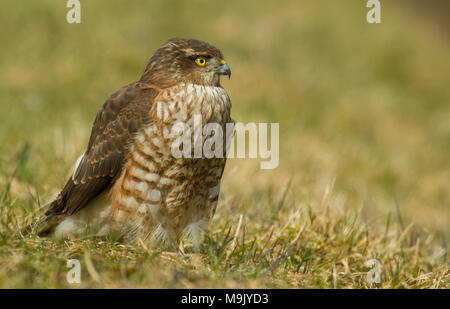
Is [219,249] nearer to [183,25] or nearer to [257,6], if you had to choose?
[183,25]

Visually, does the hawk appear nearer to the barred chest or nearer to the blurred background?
the barred chest

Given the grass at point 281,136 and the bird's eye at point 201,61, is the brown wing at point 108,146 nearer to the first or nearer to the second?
the grass at point 281,136

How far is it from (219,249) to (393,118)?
10602mm

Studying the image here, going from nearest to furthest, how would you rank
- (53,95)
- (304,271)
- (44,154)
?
(304,271) < (44,154) < (53,95)

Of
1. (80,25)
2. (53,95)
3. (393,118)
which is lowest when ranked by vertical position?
(393,118)

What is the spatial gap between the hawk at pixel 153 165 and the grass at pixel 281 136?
29 centimetres

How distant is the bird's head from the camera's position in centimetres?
468

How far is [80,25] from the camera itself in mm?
13789

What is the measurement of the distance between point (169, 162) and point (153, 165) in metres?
0.13

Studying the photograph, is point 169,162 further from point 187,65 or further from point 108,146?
point 187,65

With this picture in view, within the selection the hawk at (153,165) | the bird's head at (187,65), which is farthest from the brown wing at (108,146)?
the bird's head at (187,65)

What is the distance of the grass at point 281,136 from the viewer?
12.9ft
